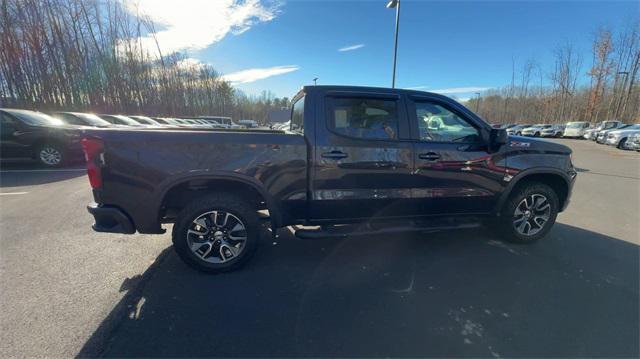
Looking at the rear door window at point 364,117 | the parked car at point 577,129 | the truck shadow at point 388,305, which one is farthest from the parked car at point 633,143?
the rear door window at point 364,117

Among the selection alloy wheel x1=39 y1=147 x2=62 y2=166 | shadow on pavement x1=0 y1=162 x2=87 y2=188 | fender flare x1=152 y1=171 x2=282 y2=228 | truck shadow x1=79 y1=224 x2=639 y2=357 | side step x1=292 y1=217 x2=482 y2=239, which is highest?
fender flare x1=152 y1=171 x2=282 y2=228

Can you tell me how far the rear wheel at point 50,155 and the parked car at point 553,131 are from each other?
4462cm

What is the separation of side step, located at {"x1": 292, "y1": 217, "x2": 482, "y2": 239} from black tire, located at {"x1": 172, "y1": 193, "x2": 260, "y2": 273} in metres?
0.52

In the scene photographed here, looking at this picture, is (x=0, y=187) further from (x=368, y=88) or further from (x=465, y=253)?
(x=465, y=253)

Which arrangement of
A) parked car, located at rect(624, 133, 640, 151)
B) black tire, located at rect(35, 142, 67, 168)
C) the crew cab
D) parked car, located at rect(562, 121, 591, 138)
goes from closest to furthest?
the crew cab
black tire, located at rect(35, 142, 67, 168)
parked car, located at rect(624, 133, 640, 151)
parked car, located at rect(562, 121, 591, 138)

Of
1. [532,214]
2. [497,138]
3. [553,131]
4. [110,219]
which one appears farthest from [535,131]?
[110,219]

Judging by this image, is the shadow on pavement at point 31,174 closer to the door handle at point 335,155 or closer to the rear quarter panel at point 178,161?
the rear quarter panel at point 178,161

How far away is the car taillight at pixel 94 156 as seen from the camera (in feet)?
8.56

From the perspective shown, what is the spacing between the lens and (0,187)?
20.4 feet

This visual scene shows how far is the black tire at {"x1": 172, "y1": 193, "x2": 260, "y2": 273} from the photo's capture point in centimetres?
285

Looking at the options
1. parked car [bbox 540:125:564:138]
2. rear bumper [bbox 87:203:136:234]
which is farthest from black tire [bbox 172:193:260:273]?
parked car [bbox 540:125:564:138]

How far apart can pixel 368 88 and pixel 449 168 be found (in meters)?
1.38

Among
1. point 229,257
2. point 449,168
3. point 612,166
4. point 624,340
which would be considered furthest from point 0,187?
point 612,166

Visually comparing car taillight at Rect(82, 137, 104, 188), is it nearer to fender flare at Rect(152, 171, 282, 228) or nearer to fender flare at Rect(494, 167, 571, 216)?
fender flare at Rect(152, 171, 282, 228)
